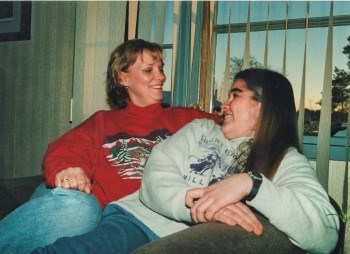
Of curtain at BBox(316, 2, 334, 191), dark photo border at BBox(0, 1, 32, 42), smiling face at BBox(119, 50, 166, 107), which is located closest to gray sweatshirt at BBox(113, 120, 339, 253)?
smiling face at BBox(119, 50, 166, 107)

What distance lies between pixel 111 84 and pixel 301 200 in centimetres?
135

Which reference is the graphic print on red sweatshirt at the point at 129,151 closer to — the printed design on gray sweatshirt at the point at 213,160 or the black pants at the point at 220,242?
the printed design on gray sweatshirt at the point at 213,160

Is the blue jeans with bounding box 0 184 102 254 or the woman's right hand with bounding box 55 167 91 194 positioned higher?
the woman's right hand with bounding box 55 167 91 194

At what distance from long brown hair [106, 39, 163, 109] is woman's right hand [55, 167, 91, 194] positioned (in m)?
0.78

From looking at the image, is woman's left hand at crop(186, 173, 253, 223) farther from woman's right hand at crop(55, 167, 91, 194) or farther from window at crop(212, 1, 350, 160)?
window at crop(212, 1, 350, 160)

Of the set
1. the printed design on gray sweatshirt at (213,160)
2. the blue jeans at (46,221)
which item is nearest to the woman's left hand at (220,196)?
the printed design on gray sweatshirt at (213,160)

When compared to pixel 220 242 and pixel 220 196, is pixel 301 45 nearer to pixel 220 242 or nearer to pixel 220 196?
pixel 220 196

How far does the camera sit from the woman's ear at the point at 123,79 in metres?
1.89

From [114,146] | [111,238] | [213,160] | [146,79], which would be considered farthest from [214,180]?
[146,79]

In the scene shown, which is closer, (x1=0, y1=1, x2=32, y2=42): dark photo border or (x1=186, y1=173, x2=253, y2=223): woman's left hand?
(x1=186, y1=173, x2=253, y2=223): woman's left hand

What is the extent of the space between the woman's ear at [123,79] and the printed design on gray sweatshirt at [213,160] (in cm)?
74

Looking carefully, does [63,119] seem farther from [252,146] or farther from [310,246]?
[310,246]

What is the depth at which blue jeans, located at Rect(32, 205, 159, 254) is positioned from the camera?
0.97 meters

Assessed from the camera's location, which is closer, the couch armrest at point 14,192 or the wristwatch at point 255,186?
the wristwatch at point 255,186
